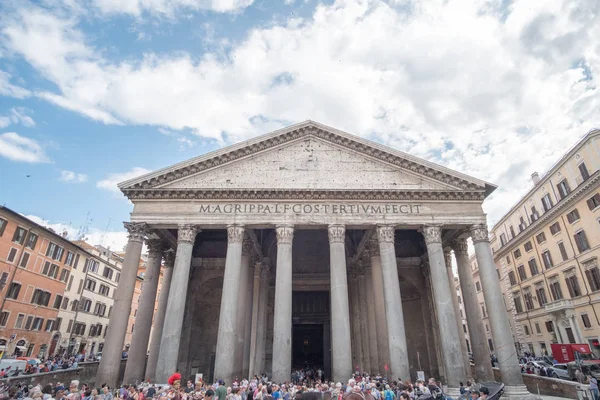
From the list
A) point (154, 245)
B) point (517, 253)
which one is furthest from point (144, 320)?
point (517, 253)

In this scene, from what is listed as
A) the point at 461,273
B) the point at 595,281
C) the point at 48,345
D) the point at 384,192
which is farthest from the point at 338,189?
the point at 48,345

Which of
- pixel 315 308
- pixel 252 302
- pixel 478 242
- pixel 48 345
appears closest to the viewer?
pixel 478 242

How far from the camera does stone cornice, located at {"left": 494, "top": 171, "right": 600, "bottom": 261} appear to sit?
70.3 feet

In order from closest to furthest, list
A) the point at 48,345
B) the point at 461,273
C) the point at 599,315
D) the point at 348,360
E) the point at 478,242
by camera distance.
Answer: the point at 348,360 < the point at 478,242 < the point at 461,273 < the point at 599,315 < the point at 48,345

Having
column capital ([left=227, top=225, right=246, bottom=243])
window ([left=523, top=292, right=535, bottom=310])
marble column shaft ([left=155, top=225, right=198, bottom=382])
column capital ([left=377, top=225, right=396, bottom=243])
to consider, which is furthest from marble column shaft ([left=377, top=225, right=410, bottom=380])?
window ([left=523, top=292, right=535, bottom=310])

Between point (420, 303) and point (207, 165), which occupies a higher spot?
point (207, 165)

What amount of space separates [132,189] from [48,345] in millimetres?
20734

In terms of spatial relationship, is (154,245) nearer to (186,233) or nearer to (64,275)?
(186,233)

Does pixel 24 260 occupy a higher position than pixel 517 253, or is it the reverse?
pixel 517 253

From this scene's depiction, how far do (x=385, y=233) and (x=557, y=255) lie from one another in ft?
58.2

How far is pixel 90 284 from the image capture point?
1323 inches

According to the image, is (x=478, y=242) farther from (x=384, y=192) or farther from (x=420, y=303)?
(x=420, y=303)

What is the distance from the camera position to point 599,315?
850 inches

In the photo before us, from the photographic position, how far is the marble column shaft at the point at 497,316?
1364cm
